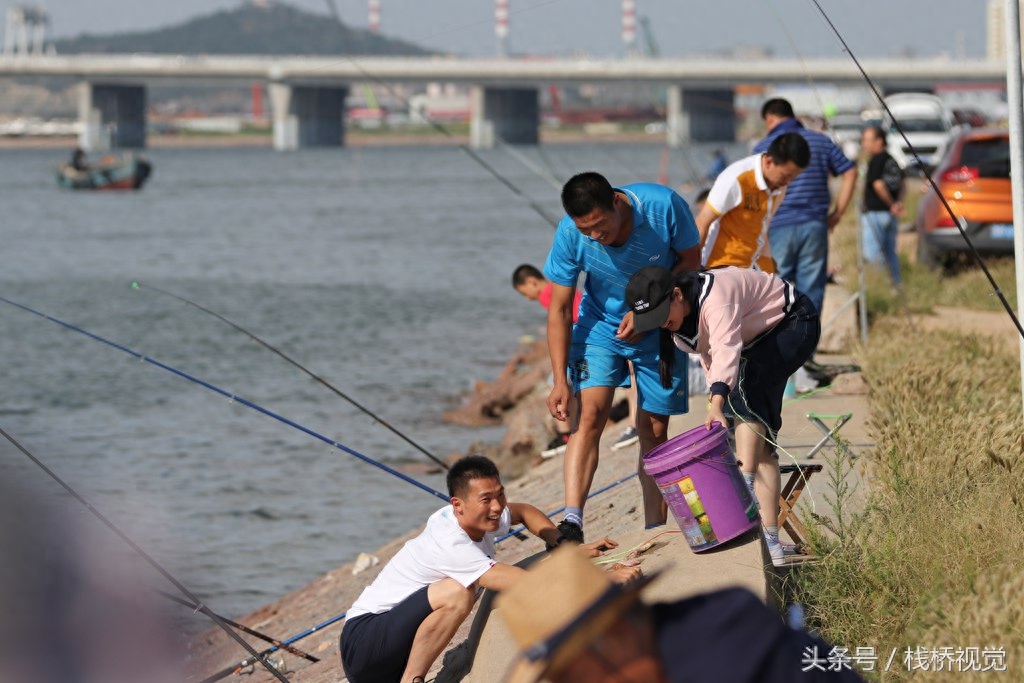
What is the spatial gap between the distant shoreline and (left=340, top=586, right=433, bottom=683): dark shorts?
113 metres

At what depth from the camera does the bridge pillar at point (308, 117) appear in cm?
9469

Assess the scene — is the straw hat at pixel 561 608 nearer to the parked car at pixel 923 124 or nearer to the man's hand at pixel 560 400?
the man's hand at pixel 560 400

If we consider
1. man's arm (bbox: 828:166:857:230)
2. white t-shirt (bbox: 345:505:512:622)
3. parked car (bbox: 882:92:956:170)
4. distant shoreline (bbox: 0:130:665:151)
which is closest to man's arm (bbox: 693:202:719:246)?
white t-shirt (bbox: 345:505:512:622)

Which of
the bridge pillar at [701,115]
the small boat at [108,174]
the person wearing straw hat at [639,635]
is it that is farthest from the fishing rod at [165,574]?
the bridge pillar at [701,115]

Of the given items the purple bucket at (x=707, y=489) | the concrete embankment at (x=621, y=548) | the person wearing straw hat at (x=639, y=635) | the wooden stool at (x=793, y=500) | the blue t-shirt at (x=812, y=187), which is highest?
the blue t-shirt at (x=812, y=187)

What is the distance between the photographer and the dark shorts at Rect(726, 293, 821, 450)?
576 centimetres

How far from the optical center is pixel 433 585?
532cm

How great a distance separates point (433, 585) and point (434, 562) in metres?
0.08

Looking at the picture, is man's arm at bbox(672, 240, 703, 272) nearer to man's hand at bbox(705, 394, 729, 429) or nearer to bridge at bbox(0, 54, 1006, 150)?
man's hand at bbox(705, 394, 729, 429)

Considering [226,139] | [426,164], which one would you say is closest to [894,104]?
[426,164]

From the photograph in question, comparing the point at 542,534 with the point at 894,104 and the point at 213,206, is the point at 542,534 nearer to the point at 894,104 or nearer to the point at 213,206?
the point at 894,104

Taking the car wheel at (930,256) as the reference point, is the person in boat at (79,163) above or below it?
below

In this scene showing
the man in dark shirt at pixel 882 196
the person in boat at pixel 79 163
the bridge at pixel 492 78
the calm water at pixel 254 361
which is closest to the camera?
the calm water at pixel 254 361

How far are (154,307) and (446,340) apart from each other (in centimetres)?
793
